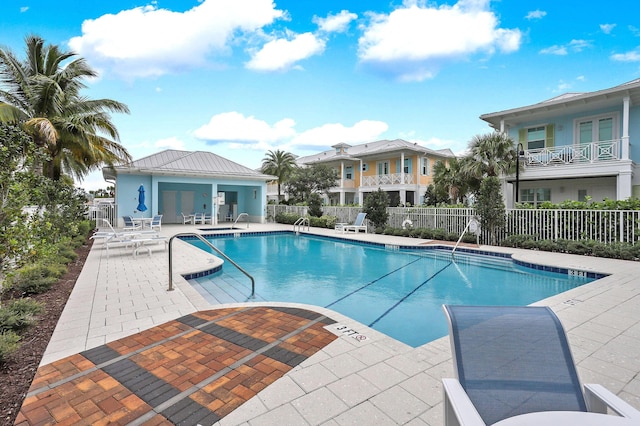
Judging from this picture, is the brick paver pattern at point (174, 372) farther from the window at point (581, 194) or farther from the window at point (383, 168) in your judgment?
the window at point (383, 168)

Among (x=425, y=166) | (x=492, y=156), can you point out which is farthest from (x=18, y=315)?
(x=425, y=166)

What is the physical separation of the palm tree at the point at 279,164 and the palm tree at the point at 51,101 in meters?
15.9

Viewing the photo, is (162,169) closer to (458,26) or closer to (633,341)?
(458,26)

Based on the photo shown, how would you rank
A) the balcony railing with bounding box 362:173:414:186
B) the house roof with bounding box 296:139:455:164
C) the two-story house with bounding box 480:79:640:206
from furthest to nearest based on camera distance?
1. the balcony railing with bounding box 362:173:414:186
2. the house roof with bounding box 296:139:455:164
3. the two-story house with bounding box 480:79:640:206

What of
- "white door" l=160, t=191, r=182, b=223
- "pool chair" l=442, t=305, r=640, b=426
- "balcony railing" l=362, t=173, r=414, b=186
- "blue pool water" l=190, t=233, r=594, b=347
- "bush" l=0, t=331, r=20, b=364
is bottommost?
"blue pool water" l=190, t=233, r=594, b=347

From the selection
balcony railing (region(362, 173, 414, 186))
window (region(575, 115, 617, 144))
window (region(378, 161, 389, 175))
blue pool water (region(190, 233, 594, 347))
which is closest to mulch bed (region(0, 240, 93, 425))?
blue pool water (region(190, 233, 594, 347))

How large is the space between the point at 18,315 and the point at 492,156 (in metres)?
16.4

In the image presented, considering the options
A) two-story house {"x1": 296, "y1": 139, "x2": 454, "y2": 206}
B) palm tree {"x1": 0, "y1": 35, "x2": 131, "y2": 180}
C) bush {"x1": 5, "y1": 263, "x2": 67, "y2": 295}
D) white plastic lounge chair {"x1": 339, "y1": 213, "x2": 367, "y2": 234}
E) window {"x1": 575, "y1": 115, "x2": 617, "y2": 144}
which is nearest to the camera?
bush {"x1": 5, "y1": 263, "x2": 67, "y2": 295}

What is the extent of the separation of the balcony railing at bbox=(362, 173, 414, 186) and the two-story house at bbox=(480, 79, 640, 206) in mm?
8437

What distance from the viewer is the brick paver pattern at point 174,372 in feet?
8.29

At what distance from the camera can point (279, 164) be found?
29.2 metres

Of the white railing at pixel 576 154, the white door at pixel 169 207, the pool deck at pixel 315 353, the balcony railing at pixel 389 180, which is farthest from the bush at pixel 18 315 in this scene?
the balcony railing at pixel 389 180

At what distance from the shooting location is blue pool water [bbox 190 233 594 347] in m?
5.95

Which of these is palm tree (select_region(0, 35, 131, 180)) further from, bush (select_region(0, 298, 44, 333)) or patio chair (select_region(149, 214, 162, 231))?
bush (select_region(0, 298, 44, 333))
